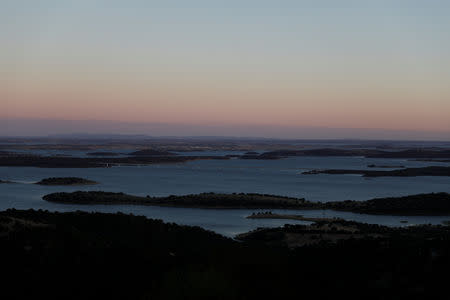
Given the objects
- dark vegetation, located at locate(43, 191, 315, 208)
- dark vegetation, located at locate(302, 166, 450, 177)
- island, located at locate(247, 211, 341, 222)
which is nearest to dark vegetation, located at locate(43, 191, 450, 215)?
dark vegetation, located at locate(43, 191, 315, 208)

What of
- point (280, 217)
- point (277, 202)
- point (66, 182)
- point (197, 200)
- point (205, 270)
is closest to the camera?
point (205, 270)

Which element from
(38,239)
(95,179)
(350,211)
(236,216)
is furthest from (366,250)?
(95,179)

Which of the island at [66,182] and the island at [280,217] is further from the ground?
the island at [66,182]

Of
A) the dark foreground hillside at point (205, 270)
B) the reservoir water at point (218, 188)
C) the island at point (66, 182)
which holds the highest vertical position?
the dark foreground hillside at point (205, 270)

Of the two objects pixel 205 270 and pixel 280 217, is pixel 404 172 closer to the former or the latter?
pixel 280 217

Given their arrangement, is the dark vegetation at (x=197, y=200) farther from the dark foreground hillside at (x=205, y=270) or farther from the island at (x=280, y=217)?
the dark foreground hillside at (x=205, y=270)

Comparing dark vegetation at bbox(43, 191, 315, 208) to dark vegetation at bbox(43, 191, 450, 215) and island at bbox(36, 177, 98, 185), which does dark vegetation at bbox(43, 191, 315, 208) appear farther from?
island at bbox(36, 177, 98, 185)

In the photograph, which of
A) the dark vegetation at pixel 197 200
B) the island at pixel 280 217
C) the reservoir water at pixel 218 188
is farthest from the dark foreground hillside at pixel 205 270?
the dark vegetation at pixel 197 200

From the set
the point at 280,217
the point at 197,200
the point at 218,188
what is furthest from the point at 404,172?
the point at 280,217
